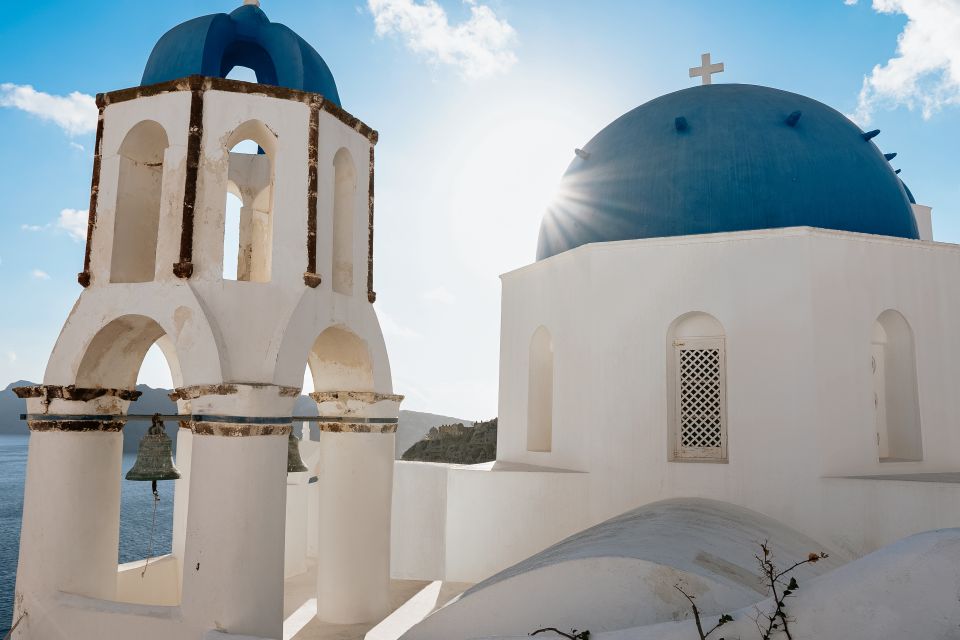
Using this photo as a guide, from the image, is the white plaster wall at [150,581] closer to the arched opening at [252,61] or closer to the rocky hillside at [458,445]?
the arched opening at [252,61]

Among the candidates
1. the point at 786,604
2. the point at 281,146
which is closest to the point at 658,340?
the point at 281,146

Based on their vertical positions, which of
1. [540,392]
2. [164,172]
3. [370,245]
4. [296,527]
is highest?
[164,172]

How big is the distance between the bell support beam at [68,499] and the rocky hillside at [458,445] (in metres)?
22.3

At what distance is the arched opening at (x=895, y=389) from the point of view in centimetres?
842

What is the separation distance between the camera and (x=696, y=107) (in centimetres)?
977

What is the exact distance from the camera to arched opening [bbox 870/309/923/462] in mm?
8422

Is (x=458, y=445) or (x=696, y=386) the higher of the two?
(x=696, y=386)

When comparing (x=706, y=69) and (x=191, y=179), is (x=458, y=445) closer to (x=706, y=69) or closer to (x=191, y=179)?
(x=706, y=69)

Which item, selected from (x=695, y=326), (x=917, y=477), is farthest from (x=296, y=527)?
(x=917, y=477)

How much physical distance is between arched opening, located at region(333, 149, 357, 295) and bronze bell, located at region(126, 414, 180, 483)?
1.91 meters

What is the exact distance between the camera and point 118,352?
6363 millimetres

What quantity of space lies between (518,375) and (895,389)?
4586 millimetres

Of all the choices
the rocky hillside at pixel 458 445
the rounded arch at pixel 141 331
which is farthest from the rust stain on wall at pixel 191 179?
the rocky hillside at pixel 458 445

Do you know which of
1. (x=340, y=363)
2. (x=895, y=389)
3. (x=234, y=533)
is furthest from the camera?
(x=895, y=389)
